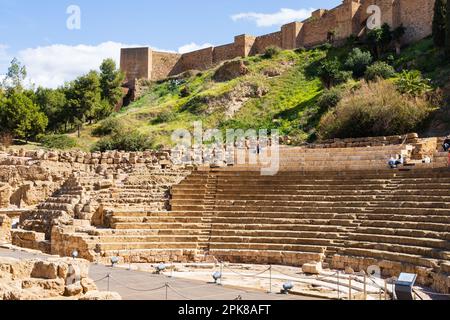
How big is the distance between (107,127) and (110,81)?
31.8ft

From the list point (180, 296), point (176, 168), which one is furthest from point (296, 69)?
point (180, 296)

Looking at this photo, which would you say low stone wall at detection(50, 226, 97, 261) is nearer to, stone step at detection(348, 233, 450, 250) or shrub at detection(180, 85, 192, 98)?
stone step at detection(348, 233, 450, 250)

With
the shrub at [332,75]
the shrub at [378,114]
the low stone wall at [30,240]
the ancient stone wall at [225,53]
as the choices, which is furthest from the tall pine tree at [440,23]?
the low stone wall at [30,240]

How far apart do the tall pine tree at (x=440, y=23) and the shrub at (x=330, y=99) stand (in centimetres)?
710

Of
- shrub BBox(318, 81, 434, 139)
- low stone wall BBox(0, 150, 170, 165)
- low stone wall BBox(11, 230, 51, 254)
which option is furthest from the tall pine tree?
low stone wall BBox(11, 230, 51, 254)

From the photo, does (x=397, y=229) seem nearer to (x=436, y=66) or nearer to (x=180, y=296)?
(x=180, y=296)

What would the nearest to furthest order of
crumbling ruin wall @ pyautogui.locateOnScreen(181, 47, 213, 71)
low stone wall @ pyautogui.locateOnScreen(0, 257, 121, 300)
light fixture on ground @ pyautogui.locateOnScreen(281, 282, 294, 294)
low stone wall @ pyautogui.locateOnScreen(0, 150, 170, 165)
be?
low stone wall @ pyautogui.locateOnScreen(0, 257, 121, 300)
light fixture on ground @ pyautogui.locateOnScreen(281, 282, 294, 294)
low stone wall @ pyautogui.locateOnScreen(0, 150, 170, 165)
crumbling ruin wall @ pyautogui.locateOnScreen(181, 47, 213, 71)

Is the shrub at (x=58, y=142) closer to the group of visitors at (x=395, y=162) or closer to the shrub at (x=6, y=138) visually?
the shrub at (x=6, y=138)

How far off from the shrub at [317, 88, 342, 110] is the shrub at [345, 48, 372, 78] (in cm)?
501

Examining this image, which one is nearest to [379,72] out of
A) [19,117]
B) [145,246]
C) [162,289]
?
[145,246]

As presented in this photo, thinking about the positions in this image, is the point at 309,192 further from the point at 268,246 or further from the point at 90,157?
the point at 90,157

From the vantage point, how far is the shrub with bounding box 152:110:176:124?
38156mm

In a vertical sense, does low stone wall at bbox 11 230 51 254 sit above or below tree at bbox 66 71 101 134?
below

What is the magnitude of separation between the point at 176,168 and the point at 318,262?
8.67 metres
